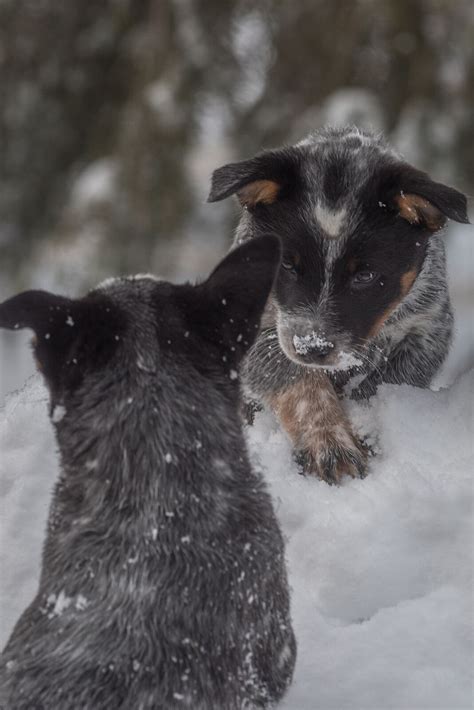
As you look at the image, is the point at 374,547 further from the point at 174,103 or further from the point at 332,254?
the point at 174,103

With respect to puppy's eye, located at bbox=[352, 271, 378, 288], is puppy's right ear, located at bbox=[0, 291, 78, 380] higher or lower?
higher

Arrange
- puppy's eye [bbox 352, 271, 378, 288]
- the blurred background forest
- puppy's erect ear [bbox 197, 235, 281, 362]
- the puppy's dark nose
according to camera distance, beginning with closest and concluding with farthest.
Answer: puppy's erect ear [bbox 197, 235, 281, 362]
the puppy's dark nose
puppy's eye [bbox 352, 271, 378, 288]
the blurred background forest

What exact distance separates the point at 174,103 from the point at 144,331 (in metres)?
3.56

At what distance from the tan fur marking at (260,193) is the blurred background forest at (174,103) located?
5.51 feet

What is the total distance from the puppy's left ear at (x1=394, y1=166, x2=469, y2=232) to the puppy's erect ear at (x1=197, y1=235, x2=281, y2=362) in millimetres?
1158

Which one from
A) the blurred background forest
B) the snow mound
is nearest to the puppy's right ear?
the snow mound

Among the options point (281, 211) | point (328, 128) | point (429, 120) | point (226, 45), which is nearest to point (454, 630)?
point (281, 211)

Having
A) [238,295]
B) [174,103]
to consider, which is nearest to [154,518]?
[238,295]

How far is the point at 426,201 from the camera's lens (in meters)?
3.31

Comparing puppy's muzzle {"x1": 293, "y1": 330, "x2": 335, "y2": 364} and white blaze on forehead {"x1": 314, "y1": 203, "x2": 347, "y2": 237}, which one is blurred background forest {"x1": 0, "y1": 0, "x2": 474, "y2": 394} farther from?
puppy's muzzle {"x1": 293, "y1": 330, "x2": 335, "y2": 364}

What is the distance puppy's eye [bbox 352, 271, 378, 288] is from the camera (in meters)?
3.40

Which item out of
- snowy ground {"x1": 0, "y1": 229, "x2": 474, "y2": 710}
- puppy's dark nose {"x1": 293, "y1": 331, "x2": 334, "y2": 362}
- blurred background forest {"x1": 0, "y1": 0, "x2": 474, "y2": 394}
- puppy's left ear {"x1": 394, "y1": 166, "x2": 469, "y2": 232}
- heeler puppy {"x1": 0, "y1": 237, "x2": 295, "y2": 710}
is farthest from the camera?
blurred background forest {"x1": 0, "y1": 0, "x2": 474, "y2": 394}

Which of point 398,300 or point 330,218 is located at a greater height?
point 330,218

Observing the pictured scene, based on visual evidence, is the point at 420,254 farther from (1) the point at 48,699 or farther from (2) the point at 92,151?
(2) the point at 92,151
